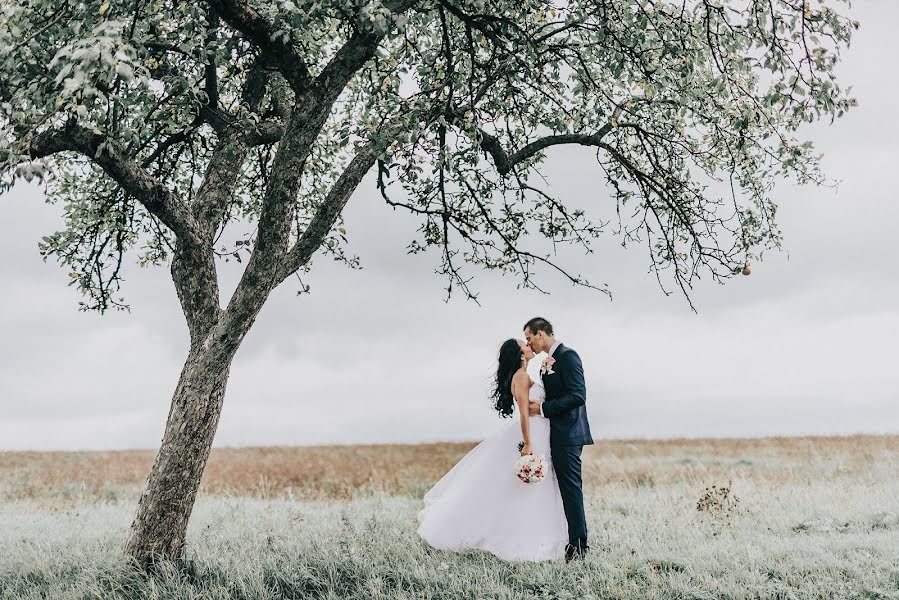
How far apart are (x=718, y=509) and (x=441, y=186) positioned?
25.4 feet

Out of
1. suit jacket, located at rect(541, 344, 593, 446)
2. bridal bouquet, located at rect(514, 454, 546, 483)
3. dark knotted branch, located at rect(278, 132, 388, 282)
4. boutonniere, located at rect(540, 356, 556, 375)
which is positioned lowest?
bridal bouquet, located at rect(514, 454, 546, 483)

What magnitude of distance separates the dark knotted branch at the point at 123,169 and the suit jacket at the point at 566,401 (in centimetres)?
511

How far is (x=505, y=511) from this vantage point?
9.94 metres

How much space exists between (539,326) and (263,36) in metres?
5.13

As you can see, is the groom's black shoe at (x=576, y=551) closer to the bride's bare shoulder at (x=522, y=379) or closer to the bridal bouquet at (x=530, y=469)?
the bridal bouquet at (x=530, y=469)

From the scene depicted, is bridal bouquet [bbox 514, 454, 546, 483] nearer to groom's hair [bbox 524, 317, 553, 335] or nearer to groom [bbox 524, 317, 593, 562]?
groom [bbox 524, 317, 593, 562]

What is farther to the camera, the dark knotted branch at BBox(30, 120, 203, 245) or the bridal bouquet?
the bridal bouquet

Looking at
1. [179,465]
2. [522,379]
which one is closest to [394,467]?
[179,465]

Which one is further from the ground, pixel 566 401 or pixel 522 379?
pixel 522 379

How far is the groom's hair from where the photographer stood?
10.1 meters

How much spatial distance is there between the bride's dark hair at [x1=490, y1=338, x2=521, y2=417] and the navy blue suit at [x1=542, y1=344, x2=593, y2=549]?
513 millimetres

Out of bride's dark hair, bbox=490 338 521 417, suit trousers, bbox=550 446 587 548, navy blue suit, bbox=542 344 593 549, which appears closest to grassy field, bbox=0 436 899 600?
suit trousers, bbox=550 446 587 548

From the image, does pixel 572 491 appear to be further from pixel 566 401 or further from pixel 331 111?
pixel 331 111

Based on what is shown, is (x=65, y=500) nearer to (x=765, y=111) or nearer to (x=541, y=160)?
(x=541, y=160)
